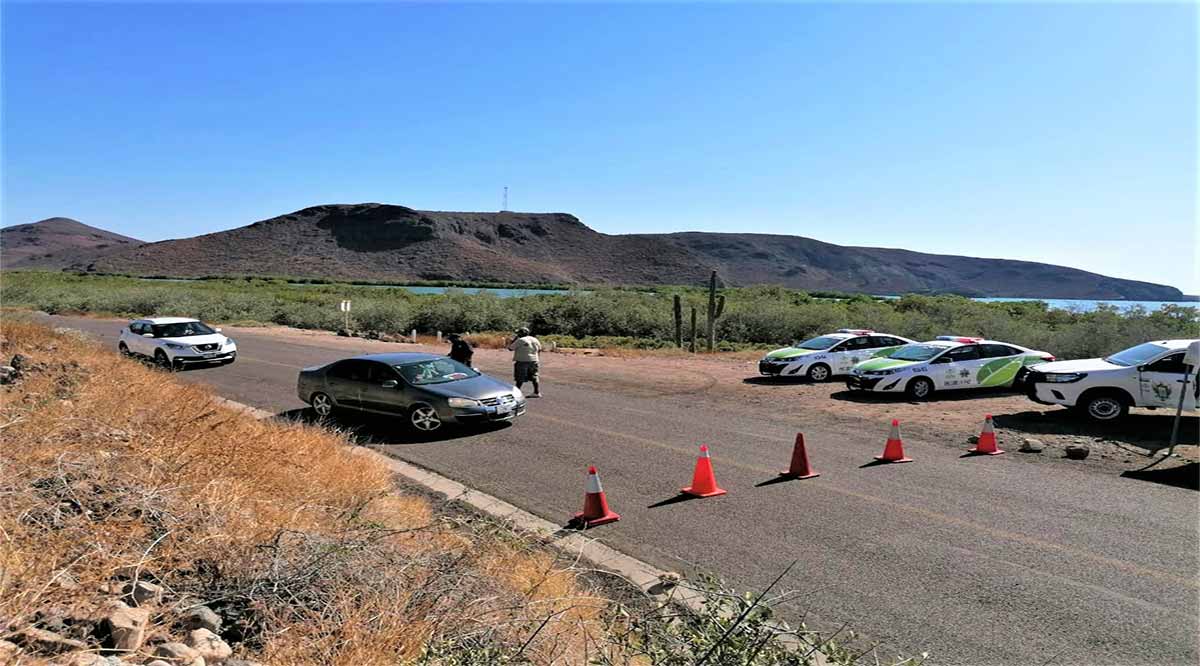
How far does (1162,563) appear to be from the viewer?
5797 mm

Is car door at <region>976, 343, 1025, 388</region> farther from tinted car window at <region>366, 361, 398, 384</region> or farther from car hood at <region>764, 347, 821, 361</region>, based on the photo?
tinted car window at <region>366, 361, 398, 384</region>

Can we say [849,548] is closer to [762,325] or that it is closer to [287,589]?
[287,589]

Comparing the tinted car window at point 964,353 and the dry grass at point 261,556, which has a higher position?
the tinted car window at point 964,353

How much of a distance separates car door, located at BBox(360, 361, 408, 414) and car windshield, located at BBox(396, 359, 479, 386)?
0.19m

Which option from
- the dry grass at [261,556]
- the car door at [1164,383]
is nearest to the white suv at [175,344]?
the dry grass at [261,556]

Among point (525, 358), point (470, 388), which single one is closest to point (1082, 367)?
point (525, 358)

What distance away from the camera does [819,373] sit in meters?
18.1

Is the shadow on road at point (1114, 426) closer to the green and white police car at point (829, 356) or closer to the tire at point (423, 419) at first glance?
the green and white police car at point (829, 356)

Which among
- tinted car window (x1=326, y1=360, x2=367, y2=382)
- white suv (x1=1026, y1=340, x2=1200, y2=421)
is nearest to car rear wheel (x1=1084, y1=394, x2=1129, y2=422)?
white suv (x1=1026, y1=340, x2=1200, y2=421)

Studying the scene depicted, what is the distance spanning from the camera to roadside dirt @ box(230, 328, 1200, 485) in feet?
33.5

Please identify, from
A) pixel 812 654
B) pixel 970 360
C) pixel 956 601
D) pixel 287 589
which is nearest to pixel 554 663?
pixel 812 654

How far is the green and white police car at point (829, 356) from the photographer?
59.5 ft

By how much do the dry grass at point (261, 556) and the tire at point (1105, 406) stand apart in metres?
11.0

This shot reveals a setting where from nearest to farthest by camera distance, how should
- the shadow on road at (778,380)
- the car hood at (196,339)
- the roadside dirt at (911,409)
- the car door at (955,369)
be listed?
the roadside dirt at (911,409) → the car door at (955,369) → the shadow on road at (778,380) → the car hood at (196,339)
